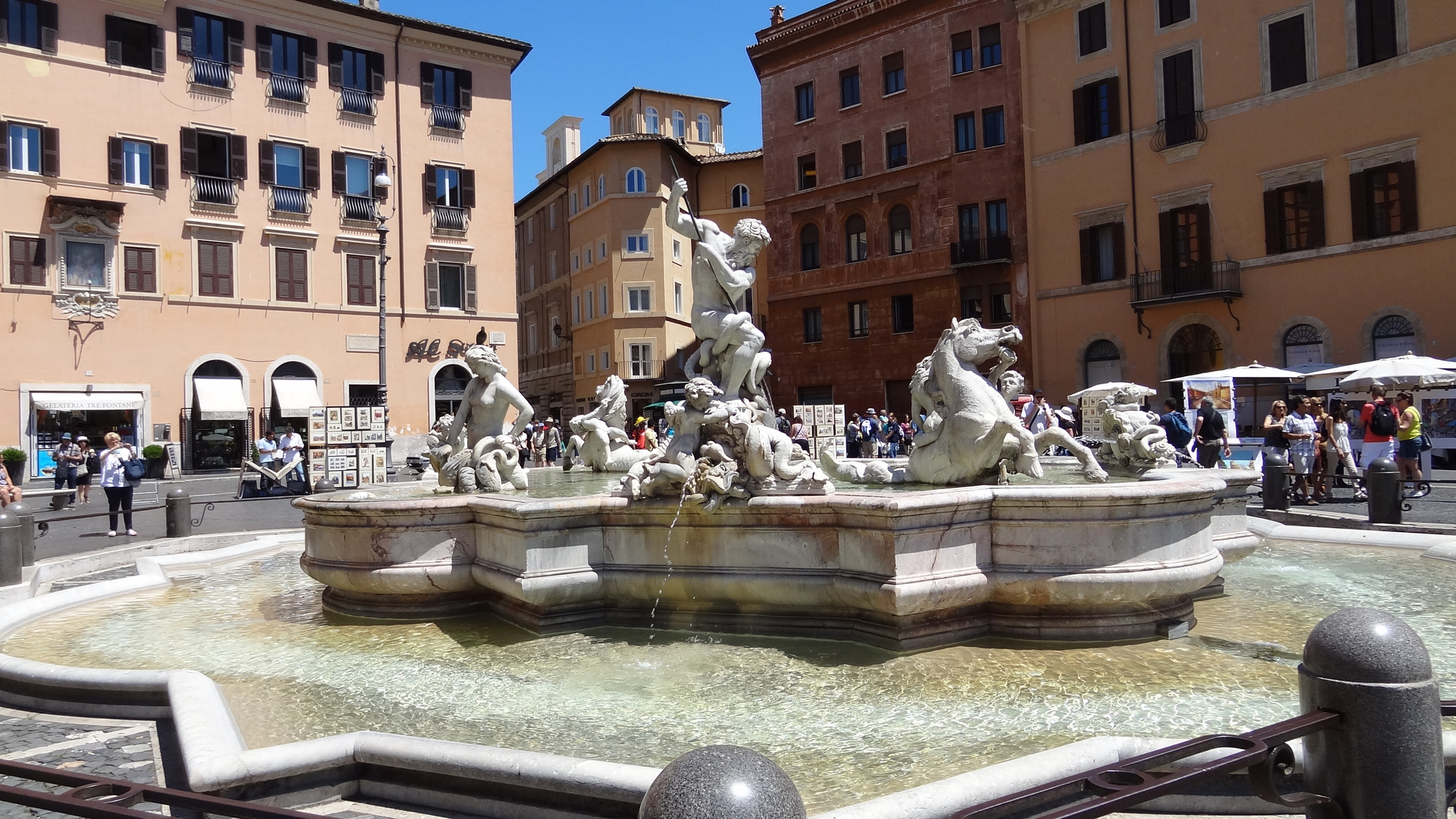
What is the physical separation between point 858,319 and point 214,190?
22.2 m

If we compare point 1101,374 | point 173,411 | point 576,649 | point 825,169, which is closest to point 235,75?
point 173,411

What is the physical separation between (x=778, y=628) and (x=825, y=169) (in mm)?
33895

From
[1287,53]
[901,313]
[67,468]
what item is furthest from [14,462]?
[1287,53]

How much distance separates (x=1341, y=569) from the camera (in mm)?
7438

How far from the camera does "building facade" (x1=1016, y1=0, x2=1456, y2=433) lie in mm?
23422

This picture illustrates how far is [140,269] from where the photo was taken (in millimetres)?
29312

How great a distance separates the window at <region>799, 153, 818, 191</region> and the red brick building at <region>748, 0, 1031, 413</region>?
0.07 m

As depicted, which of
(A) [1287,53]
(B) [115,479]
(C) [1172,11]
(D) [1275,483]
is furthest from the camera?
(C) [1172,11]

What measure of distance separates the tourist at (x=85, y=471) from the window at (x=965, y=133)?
89.6 ft

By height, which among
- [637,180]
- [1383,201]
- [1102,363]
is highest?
[637,180]

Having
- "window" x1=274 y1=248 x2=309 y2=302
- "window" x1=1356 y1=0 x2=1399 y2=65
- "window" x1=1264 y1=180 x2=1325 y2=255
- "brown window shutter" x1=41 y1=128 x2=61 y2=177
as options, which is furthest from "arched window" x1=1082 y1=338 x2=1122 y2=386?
"brown window shutter" x1=41 y1=128 x2=61 y2=177

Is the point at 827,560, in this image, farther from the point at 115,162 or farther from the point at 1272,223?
the point at 115,162

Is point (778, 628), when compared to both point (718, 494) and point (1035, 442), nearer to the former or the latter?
point (718, 494)

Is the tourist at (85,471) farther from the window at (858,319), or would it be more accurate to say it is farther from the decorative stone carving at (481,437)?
the window at (858,319)
